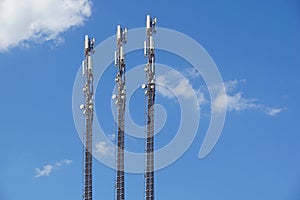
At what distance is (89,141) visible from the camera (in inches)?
2778

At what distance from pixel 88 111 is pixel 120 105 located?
427 cm

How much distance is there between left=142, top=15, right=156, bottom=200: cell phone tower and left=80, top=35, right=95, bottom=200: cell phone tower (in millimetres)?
6882

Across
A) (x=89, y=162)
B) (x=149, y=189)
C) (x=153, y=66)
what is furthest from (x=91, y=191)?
(x=153, y=66)

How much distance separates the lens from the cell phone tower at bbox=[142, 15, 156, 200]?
64844 millimetres

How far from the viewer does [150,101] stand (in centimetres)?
6706

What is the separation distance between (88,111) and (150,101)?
25.2ft

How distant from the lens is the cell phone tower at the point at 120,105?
219ft

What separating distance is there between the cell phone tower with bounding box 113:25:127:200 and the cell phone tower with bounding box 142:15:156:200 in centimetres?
287

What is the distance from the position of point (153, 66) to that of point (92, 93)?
7.75 meters

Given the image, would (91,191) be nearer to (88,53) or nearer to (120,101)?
(120,101)

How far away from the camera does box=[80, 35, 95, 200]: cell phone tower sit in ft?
229

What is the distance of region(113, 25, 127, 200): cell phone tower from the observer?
6677 cm

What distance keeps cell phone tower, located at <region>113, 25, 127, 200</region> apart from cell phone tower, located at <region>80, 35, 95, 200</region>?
323 centimetres

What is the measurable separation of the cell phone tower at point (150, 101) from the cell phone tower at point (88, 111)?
6882mm
